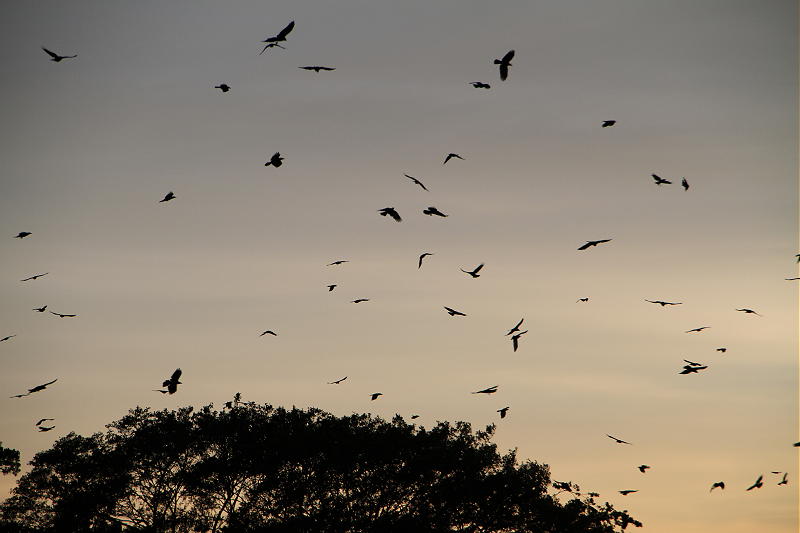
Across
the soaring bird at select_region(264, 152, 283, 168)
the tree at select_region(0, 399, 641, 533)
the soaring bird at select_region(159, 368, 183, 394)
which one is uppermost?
the soaring bird at select_region(264, 152, 283, 168)

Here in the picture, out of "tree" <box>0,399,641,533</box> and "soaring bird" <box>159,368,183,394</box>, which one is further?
"tree" <box>0,399,641,533</box>

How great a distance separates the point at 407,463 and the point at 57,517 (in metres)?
20.1

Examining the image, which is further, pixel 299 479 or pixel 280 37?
pixel 299 479

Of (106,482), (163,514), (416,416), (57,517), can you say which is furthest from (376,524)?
(57,517)

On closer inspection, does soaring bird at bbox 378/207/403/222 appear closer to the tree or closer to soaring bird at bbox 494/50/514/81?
soaring bird at bbox 494/50/514/81

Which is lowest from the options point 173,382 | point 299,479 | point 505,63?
point 299,479

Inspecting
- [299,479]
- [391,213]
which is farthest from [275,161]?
[299,479]

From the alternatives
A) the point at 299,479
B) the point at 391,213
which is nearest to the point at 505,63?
the point at 391,213

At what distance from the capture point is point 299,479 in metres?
44.4

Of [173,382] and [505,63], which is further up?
[505,63]

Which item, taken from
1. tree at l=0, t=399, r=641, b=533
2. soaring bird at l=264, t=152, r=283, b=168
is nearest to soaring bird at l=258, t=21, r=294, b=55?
soaring bird at l=264, t=152, r=283, b=168

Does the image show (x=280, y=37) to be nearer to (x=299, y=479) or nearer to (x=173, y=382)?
(x=173, y=382)

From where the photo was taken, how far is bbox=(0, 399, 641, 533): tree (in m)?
43.9

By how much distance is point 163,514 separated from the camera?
45.1 metres
